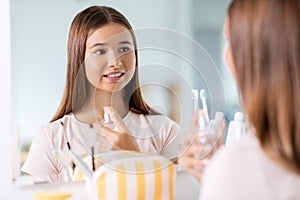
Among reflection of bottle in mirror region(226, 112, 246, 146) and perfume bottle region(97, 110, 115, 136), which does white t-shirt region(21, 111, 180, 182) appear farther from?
reflection of bottle in mirror region(226, 112, 246, 146)

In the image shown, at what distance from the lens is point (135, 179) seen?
1210mm

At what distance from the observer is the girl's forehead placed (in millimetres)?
1266

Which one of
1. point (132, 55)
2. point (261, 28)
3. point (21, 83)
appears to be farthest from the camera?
point (132, 55)

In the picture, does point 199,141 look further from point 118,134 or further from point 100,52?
point 100,52

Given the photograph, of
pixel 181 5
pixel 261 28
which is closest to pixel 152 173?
pixel 181 5

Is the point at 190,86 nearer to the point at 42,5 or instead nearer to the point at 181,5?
the point at 181,5

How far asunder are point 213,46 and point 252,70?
62 cm

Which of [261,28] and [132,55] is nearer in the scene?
[261,28]

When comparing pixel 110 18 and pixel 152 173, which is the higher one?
pixel 110 18

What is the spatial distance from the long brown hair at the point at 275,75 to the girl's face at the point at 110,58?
552 millimetres

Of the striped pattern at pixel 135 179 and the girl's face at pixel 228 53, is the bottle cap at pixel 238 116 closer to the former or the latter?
the striped pattern at pixel 135 179

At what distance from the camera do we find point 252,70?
781 millimetres

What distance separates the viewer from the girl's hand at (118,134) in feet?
4.25

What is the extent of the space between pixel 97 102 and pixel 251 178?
0.62m
